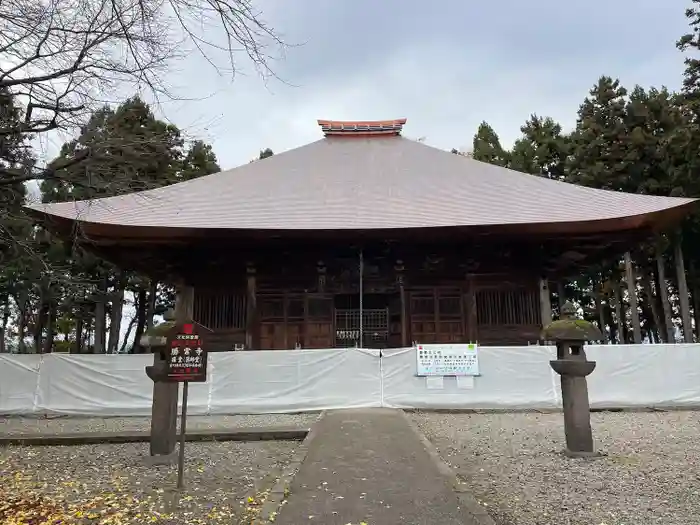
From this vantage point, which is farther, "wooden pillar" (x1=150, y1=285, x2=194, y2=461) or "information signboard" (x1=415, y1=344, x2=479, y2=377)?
"information signboard" (x1=415, y1=344, x2=479, y2=377)

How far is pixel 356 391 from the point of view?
8.50m

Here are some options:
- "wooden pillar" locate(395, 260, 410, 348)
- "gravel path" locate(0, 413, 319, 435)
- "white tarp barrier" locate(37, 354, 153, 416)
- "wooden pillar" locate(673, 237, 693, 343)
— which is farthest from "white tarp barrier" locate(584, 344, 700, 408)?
"wooden pillar" locate(673, 237, 693, 343)

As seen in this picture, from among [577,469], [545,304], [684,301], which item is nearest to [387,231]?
[545,304]

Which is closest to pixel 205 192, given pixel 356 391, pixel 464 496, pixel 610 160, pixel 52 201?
pixel 52 201

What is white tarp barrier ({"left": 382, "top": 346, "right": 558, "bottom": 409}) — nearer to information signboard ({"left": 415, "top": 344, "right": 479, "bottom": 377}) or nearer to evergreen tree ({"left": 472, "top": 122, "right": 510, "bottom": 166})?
information signboard ({"left": 415, "top": 344, "right": 479, "bottom": 377})

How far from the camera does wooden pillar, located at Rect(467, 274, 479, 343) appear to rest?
10.4 metres

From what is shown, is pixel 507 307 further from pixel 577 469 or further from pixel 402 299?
pixel 577 469

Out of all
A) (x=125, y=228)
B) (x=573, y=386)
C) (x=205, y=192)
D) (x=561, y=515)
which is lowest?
(x=561, y=515)

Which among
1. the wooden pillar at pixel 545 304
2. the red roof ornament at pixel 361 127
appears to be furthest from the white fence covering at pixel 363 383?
the red roof ornament at pixel 361 127

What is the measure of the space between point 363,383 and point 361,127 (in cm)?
979

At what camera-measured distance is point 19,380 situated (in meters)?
8.90

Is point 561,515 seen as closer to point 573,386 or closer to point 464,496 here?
point 464,496

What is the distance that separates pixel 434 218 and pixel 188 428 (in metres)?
5.76

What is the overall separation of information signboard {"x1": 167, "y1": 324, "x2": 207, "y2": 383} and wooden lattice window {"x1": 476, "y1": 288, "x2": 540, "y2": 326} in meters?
7.46
